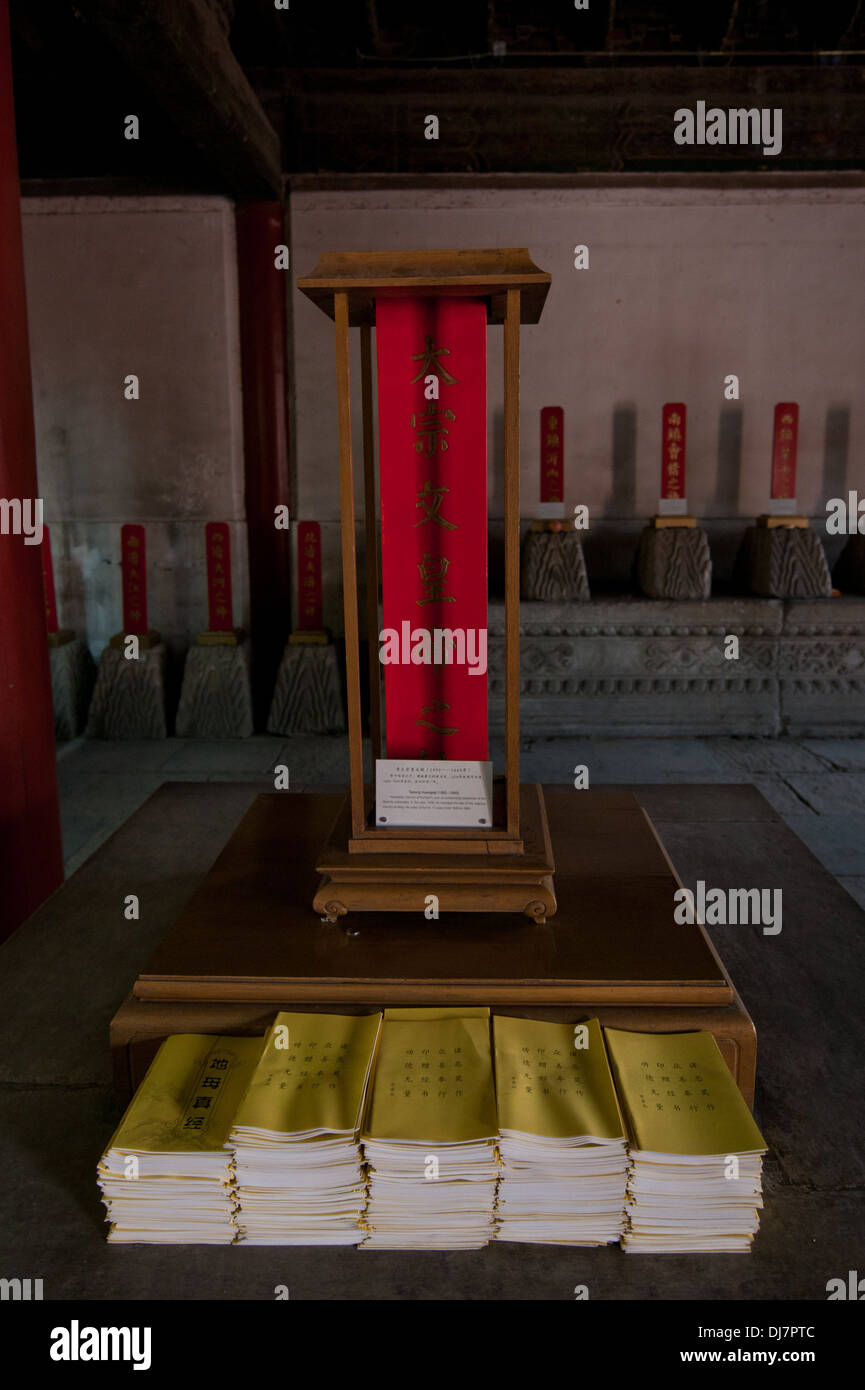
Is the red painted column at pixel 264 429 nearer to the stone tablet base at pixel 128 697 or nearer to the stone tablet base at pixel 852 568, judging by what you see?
the stone tablet base at pixel 128 697

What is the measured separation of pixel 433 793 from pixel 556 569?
10.8 ft

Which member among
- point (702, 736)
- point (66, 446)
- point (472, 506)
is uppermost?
point (66, 446)

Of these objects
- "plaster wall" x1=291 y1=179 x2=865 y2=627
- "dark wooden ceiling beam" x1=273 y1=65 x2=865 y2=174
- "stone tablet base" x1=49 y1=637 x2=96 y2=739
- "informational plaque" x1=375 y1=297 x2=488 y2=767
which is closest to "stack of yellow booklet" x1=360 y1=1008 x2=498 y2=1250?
"informational plaque" x1=375 y1=297 x2=488 y2=767

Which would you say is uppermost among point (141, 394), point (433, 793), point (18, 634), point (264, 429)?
point (141, 394)

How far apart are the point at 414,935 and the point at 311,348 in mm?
4021

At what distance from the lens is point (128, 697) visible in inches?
189

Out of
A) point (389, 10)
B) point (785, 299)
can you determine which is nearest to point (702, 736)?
point (785, 299)

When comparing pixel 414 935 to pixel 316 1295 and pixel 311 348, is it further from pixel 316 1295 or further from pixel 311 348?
pixel 311 348

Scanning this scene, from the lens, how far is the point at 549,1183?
1132mm

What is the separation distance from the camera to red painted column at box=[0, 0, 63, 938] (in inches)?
91.5

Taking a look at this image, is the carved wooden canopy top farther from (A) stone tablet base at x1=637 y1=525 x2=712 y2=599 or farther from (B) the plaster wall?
(B) the plaster wall

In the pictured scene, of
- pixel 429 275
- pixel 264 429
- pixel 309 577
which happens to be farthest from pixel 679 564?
pixel 429 275

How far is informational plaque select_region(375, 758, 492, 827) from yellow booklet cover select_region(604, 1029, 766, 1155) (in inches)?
15.5

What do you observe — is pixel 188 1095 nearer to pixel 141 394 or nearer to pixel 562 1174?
pixel 562 1174
